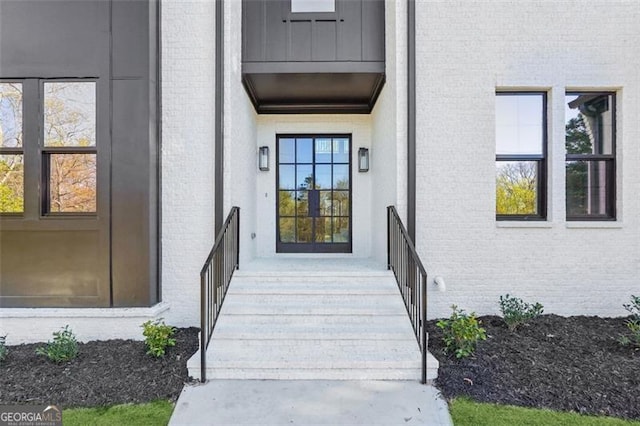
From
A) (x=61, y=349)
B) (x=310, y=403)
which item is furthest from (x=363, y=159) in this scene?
(x=61, y=349)

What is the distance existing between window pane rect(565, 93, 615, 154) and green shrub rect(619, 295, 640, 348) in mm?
1942

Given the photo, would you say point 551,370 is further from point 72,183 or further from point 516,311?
point 72,183

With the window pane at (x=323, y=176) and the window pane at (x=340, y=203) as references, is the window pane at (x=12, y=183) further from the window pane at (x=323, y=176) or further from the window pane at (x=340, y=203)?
the window pane at (x=340, y=203)

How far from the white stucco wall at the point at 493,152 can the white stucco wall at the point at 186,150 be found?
8.80 ft

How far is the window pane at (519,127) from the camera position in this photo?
455 cm

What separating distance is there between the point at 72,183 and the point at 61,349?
185 cm

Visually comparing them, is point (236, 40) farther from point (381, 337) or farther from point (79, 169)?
point (381, 337)

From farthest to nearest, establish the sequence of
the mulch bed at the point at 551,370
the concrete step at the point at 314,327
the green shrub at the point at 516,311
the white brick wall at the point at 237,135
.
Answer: the white brick wall at the point at 237,135 < the green shrub at the point at 516,311 < the concrete step at the point at 314,327 < the mulch bed at the point at 551,370

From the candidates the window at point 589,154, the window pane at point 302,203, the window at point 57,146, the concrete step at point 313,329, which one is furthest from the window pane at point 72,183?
the window at point 589,154

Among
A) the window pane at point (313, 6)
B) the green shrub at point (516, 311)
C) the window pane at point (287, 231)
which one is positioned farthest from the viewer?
the window pane at point (287, 231)

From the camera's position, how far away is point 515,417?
2629mm

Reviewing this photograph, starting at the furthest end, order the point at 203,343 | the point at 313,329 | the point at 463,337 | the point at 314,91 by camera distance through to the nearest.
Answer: the point at 314,91 < the point at 313,329 < the point at 463,337 < the point at 203,343

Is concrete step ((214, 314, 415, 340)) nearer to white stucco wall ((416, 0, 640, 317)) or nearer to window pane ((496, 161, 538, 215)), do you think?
white stucco wall ((416, 0, 640, 317))

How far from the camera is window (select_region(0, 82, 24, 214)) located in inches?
159
